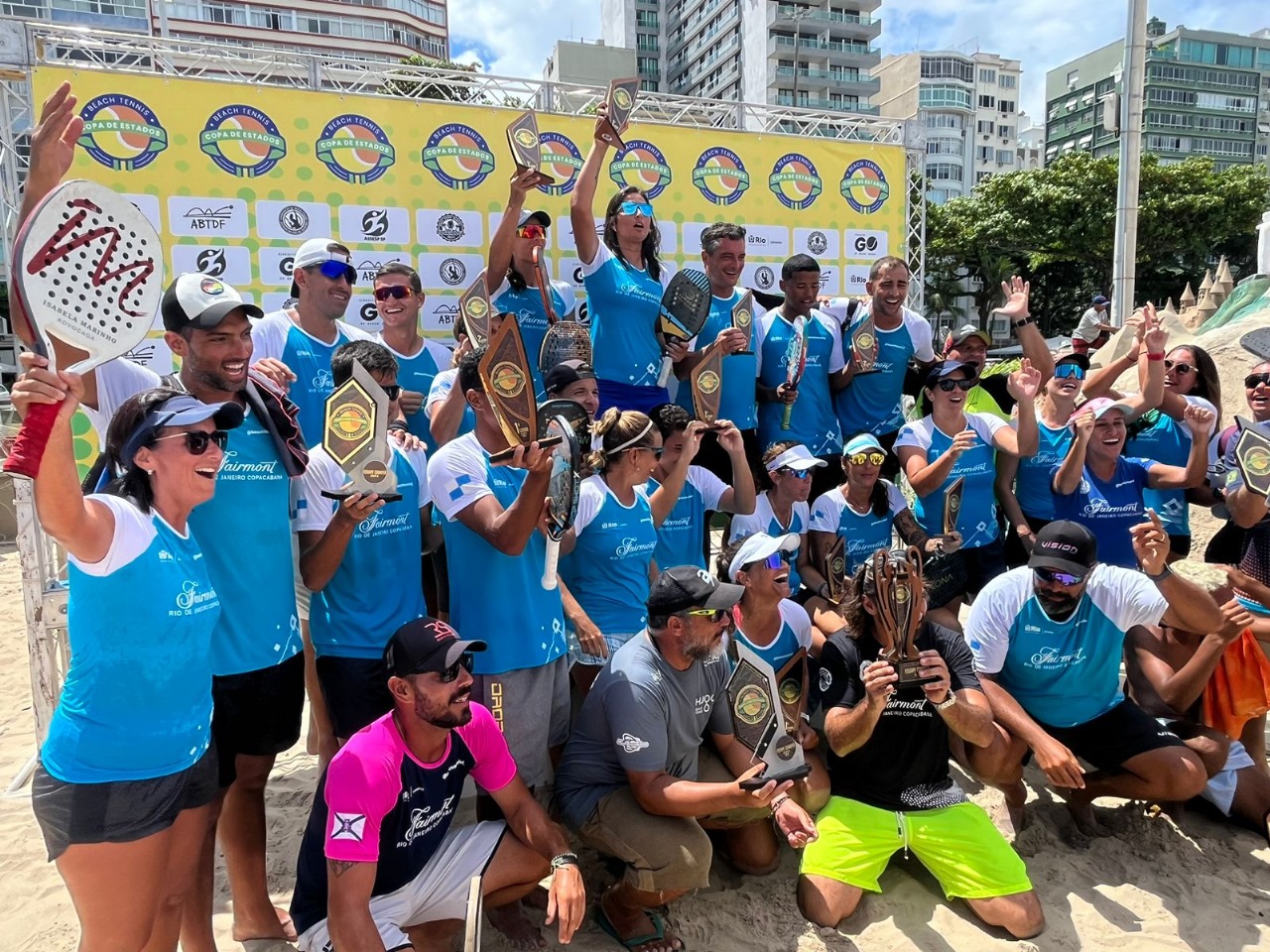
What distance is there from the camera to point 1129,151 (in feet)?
41.1

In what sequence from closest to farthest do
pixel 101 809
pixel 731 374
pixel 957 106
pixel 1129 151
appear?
pixel 101 809
pixel 731 374
pixel 1129 151
pixel 957 106

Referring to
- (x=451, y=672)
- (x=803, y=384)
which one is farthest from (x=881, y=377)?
(x=451, y=672)

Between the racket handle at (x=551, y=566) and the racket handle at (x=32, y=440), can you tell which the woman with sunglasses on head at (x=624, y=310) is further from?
the racket handle at (x=32, y=440)

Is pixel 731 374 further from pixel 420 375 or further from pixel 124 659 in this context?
pixel 124 659

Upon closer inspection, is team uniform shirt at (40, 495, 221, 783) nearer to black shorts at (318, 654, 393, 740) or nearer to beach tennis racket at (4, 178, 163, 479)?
beach tennis racket at (4, 178, 163, 479)

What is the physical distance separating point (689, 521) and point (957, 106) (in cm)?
7178

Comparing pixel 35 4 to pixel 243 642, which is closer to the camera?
pixel 243 642

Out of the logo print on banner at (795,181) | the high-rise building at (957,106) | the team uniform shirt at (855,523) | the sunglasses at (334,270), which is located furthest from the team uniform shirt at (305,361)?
the high-rise building at (957,106)

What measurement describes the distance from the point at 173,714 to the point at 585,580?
197 cm

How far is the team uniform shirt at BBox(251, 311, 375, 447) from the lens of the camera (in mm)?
4195

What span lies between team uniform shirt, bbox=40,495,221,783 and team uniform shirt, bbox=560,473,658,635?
6.24ft

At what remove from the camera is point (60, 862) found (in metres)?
2.30

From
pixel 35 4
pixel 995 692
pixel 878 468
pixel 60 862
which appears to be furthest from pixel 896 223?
pixel 35 4

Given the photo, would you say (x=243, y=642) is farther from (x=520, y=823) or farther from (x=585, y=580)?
(x=585, y=580)
